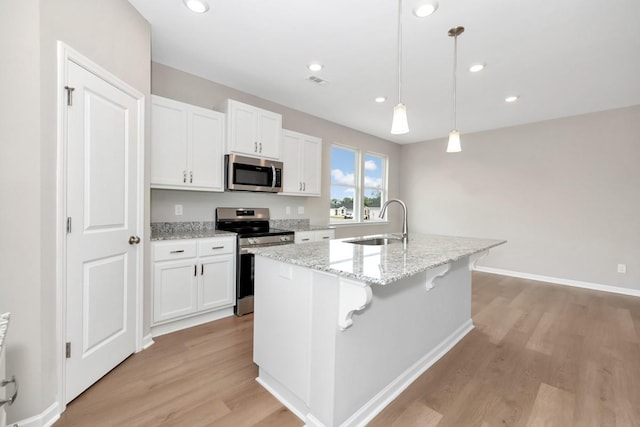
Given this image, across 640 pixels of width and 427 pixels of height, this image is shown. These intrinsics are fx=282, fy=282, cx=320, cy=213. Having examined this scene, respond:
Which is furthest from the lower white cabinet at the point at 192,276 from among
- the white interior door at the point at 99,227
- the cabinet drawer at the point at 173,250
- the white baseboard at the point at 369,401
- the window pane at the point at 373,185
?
the window pane at the point at 373,185

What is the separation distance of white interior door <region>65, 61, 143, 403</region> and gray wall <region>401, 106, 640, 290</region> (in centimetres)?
527

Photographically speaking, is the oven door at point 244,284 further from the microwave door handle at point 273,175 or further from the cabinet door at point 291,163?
the cabinet door at point 291,163

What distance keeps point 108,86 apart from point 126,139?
1.15 ft

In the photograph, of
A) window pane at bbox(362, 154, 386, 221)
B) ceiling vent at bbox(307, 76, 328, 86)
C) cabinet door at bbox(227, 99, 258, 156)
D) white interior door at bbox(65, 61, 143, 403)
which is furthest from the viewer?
window pane at bbox(362, 154, 386, 221)

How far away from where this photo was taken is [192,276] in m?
2.64

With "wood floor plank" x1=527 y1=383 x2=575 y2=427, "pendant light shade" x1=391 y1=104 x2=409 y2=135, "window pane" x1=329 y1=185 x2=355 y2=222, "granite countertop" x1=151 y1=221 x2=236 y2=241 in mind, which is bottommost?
"wood floor plank" x1=527 y1=383 x2=575 y2=427

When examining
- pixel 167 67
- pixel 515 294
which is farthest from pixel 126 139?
pixel 515 294

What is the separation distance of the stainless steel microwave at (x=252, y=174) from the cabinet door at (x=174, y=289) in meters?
0.95

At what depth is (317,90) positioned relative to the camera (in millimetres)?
3490

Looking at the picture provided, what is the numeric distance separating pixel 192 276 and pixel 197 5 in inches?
86.2

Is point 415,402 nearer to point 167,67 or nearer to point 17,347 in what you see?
point 17,347

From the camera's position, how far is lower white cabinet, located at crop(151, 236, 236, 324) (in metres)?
2.45

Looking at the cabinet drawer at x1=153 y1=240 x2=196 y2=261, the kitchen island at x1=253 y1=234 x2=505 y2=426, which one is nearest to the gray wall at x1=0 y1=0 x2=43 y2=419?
the cabinet drawer at x1=153 y1=240 x2=196 y2=261

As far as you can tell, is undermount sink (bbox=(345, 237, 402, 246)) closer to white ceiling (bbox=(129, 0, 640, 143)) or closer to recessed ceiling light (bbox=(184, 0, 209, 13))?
white ceiling (bbox=(129, 0, 640, 143))
